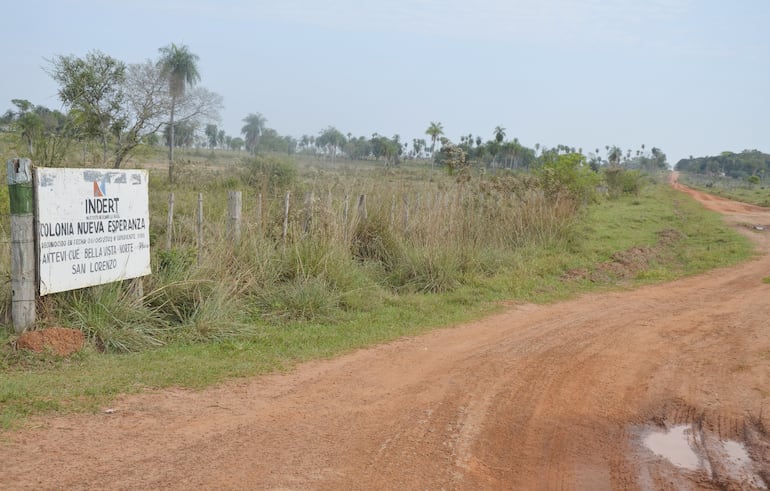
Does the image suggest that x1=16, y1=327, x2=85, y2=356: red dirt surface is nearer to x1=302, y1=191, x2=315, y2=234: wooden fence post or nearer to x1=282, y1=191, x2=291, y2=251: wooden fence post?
x1=282, y1=191, x2=291, y2=251: wooden fence post

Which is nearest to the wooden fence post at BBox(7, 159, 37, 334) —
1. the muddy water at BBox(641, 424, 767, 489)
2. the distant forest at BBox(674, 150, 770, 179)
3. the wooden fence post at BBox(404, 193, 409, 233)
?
the muddy water at BBox(641, 424, 767, 489)

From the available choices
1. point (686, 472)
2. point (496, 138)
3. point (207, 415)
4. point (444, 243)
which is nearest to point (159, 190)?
point (444, 243)

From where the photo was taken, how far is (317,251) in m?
9.41

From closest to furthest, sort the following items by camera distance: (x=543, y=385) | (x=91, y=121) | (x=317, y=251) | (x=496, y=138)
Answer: (x=543, y=385)
(x=317, y=251)
(x=91, y=121)
(x=496, y=138)

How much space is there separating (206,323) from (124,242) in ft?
4.32

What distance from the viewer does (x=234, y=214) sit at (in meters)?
9.16

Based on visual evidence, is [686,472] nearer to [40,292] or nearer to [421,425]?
[421,425]

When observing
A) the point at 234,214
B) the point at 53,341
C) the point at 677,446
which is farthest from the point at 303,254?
the point at 677,446

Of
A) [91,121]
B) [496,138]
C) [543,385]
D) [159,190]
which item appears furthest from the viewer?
[496,138]

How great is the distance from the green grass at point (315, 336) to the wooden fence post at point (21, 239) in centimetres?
27

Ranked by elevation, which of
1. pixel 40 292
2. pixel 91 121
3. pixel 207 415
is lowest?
pixel 207 415

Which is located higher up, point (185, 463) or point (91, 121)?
point (91, 121)

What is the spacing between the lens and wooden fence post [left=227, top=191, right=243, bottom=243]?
29.8 feet

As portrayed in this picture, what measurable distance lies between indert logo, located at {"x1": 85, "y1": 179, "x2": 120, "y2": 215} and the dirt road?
2.49 m
